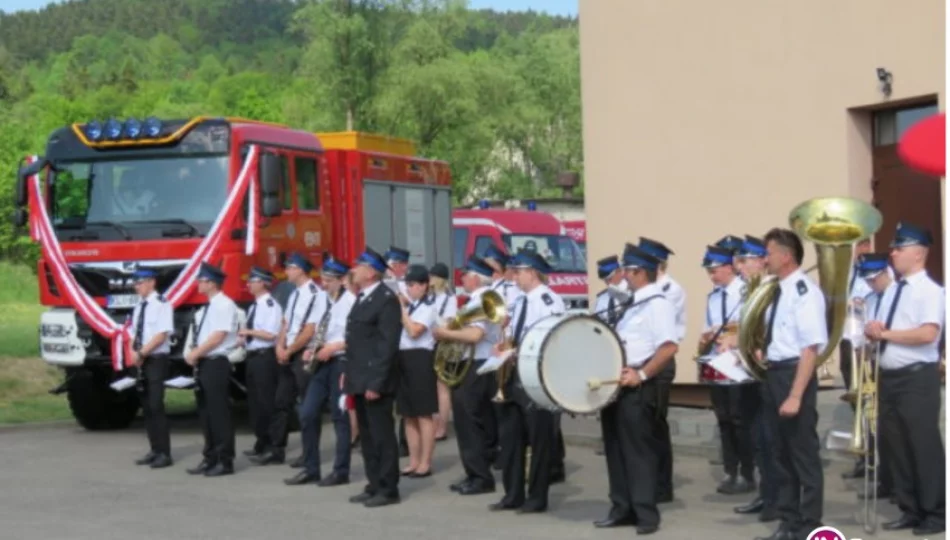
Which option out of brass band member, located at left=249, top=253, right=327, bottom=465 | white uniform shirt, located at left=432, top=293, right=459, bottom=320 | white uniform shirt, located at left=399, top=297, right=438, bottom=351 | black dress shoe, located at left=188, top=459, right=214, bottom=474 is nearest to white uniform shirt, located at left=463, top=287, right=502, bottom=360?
white uniform shirt, located at left=399, top=297, right=438, bottom=351

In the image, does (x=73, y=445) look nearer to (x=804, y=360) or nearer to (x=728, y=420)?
(x=728, y=420)

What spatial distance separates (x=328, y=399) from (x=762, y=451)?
4485mm

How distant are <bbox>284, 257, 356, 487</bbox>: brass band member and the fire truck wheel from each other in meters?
4.88

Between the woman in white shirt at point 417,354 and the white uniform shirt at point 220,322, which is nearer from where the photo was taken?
the woman in white shirt at point 417,354

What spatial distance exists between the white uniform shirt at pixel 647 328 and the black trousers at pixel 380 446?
2.38m

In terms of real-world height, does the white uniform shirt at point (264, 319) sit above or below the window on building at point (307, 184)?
below

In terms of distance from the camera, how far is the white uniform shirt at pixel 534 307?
38.9 ft

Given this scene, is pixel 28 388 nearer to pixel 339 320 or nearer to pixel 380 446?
pixel 339 320

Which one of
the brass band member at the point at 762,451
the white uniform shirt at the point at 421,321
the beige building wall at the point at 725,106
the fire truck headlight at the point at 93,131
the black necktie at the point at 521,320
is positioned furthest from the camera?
the fire truck headlight at the point at 93,131

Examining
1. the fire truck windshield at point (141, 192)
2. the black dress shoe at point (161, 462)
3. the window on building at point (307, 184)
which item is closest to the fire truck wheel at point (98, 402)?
the fire truck windshield at point (141, 192)

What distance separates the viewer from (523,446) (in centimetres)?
1187

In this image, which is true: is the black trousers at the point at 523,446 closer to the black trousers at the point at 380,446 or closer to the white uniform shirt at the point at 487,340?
the black trousers at the point at 380,446

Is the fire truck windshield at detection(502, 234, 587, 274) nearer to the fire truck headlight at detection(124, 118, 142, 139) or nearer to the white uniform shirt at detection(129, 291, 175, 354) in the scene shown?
the fire truck headlight at detection(124, 118, 142, 139)

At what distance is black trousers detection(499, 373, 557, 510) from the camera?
1160 cm
